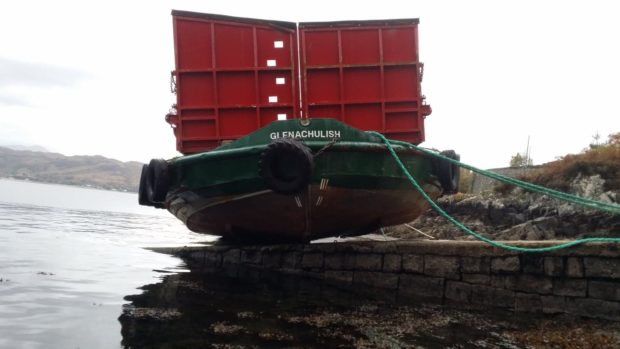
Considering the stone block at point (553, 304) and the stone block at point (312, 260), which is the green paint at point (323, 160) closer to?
the stone block at point (312, 260)

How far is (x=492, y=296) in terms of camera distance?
5883 mm

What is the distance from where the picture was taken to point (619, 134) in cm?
2530

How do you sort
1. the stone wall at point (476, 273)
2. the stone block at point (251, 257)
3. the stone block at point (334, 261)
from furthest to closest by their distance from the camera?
the stone block at point (251, 257) → the stone block at point (334, 261) → the stone wall at point (476, 273)

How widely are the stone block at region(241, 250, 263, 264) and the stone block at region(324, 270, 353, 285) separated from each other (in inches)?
81.0

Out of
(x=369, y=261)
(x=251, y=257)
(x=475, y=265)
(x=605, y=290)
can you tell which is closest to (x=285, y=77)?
(x=369, y=261)

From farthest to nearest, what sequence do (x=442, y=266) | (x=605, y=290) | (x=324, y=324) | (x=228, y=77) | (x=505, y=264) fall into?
(x=228, y=77), (x=442, y=266), (x=505, y=264), (x=605, y=290), (x=324, y=324)

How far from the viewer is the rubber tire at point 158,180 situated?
7840 millimetres

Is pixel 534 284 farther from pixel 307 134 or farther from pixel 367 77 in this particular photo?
pixel 367 77

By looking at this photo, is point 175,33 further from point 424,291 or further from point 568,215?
point 568,215

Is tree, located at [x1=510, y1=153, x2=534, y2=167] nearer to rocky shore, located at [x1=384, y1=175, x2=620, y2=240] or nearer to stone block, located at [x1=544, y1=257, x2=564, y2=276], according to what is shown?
rocky shore, located at [x1=384, y1=175, x2=620, y2=240]

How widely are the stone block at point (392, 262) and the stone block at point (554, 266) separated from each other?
6.62ft

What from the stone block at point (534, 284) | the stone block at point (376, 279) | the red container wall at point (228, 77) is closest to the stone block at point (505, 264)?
the stone block at point (534, 284)

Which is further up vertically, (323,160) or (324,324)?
(323,160)

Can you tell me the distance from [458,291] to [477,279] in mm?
313
